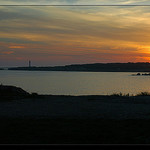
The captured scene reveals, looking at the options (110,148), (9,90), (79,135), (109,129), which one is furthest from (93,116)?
(9,90)

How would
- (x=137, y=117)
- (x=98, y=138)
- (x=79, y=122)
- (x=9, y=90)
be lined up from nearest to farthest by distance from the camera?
(x=98, y=138)
(x=79, y=122)
(x=137, y=117)
(x=9, y=90)

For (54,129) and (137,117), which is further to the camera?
(137,117)

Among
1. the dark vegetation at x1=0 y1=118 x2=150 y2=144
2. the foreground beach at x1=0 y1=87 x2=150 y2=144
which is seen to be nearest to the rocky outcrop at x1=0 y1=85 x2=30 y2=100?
the foreground beach at x1=0 y1=87 x2=150 y2=144

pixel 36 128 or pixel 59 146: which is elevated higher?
pixel 59 146

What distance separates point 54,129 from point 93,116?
3.05 m

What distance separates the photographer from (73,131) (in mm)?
9102

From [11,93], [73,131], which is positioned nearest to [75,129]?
[73,131]

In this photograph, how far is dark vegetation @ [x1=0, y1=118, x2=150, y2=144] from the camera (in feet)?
26.3

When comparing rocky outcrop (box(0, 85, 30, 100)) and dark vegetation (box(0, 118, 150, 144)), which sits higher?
rocky outcrop (box(0, 85, 30, 100))

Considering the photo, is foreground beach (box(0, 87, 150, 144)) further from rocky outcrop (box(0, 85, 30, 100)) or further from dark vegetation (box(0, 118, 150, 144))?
rocky outcrop (box(0, 85, 30, 100))

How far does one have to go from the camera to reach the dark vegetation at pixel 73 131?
8.02 m

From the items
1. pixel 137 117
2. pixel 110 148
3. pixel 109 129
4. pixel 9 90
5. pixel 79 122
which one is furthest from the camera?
pixel 9 90

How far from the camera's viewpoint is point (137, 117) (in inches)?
468

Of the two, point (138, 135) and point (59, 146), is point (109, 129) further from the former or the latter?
point (59, 146)
